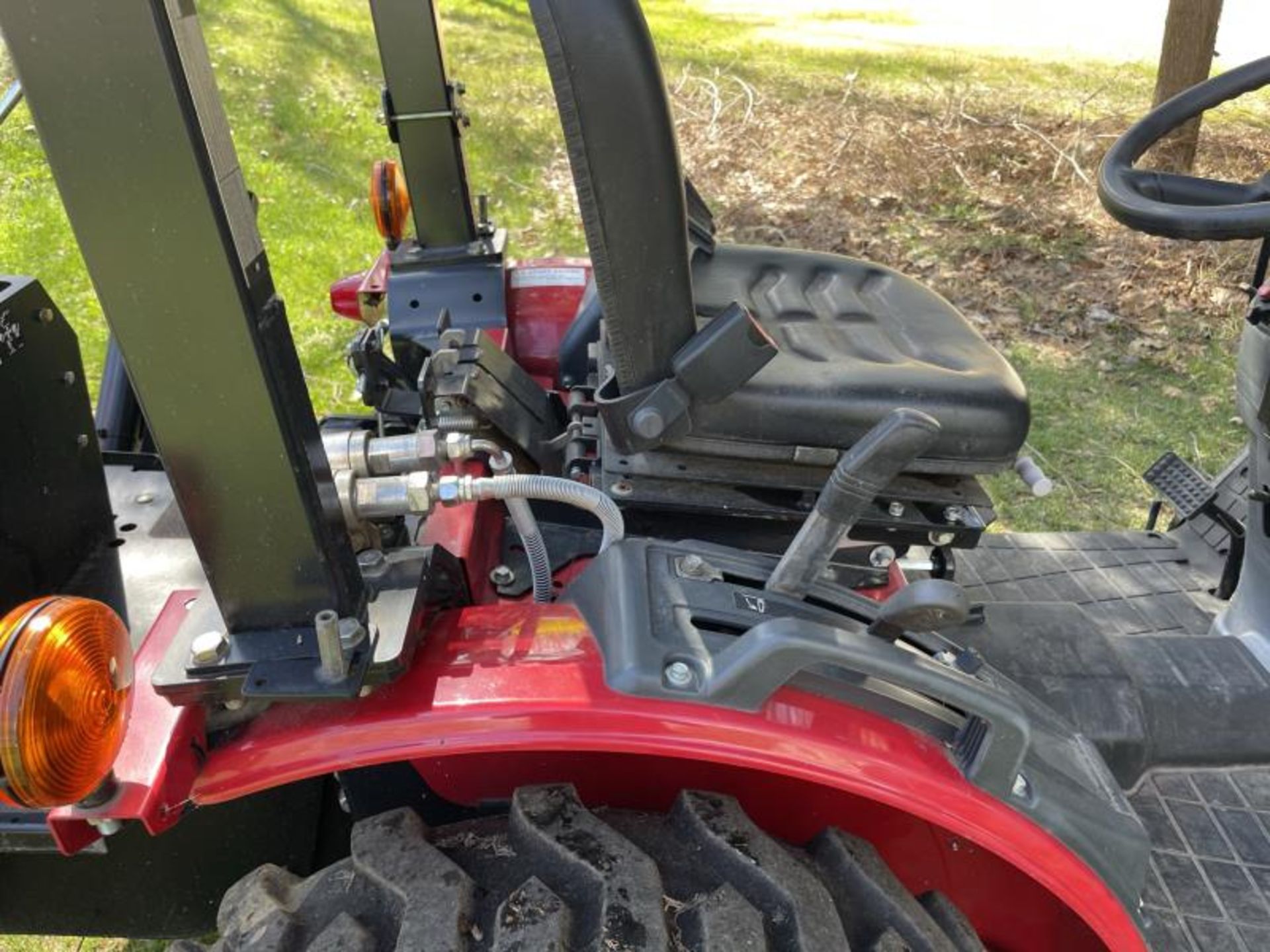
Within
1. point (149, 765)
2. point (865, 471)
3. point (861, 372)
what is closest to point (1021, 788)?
point (865, 471)

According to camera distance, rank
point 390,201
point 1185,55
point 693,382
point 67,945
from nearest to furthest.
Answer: point 693,382 < point 67,945 < point 390,201 < point 1185,55

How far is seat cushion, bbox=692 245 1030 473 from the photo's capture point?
1.30 meters

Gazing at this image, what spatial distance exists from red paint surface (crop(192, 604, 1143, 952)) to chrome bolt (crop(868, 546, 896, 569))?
46cm

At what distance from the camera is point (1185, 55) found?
485 cm

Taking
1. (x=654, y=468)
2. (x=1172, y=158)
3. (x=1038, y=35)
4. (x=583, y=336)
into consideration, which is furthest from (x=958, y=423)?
(x=1038, y=35)

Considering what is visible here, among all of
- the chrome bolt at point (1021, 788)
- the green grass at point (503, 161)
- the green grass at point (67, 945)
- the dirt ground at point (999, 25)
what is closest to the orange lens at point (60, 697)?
the chrome bolt at point (1021, 788)

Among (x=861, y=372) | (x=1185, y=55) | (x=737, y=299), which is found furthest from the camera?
(x=1185, y=55)

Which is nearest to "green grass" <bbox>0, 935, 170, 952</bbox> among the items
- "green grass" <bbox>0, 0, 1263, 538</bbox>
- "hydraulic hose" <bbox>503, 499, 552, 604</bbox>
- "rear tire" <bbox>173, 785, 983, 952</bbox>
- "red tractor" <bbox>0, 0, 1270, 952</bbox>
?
"red tractor" <bbox>0, 0, 1270, 952</bbox>

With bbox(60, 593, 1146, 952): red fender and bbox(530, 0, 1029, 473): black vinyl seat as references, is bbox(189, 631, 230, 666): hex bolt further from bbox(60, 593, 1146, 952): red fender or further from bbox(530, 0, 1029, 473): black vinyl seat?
bbox(530, 0, 1029, 473): black vinyl seat

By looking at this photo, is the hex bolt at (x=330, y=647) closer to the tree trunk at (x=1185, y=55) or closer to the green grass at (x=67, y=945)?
the green grass at (x=67, y=945)

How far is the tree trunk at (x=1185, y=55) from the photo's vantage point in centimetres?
474

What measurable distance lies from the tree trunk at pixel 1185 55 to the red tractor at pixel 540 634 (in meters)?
4.03

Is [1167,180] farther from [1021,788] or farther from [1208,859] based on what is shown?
[1021,788]

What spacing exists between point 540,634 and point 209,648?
13.0 inches
